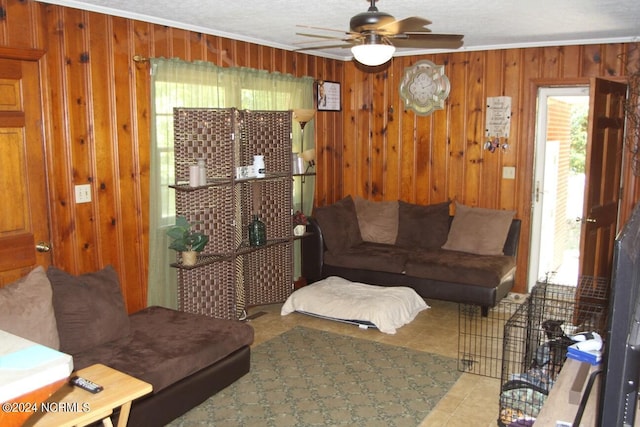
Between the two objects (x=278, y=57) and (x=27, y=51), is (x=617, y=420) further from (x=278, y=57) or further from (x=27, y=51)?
(x=278, y=57)

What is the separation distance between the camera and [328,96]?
6500 mm

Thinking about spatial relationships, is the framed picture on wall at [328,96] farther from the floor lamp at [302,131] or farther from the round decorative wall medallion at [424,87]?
the round decorative wall medallion at [424,87]

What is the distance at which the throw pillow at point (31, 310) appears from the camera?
2.99 m

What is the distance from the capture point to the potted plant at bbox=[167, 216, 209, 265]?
4.46 meters

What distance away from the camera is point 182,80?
15.2ft

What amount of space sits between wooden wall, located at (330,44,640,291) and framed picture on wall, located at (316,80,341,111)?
16 cm

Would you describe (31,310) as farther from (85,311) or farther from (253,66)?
(253,66)

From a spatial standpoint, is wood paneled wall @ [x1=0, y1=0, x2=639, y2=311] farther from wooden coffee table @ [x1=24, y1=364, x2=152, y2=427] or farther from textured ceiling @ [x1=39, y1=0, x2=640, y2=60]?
wooden coffee table @ [x1=24, y1=364, x2=152, y2=427]

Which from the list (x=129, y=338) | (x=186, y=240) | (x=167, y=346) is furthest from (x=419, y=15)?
(x=129, y=338)

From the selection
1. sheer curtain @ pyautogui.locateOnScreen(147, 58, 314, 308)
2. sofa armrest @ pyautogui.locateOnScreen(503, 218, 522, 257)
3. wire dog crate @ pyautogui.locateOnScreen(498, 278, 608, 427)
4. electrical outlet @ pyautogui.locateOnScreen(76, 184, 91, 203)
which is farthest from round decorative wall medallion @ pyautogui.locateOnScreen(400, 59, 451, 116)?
electrical outlet @ pyautogui.locateOnScreen(76, 184, 91, 203)

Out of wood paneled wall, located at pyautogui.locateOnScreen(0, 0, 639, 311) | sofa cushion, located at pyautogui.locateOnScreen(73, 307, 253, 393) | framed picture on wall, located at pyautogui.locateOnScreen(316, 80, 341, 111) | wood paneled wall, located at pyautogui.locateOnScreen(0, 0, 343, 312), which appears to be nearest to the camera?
sofa cushion, located at pyautogui.locateOnScreen(73, 307, 253, 393)

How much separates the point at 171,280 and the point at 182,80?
5.27 feet

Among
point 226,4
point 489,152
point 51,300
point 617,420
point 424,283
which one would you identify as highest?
point 226,4

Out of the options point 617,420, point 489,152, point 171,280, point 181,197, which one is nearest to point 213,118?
point 181,197
